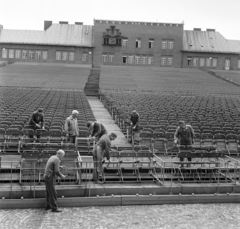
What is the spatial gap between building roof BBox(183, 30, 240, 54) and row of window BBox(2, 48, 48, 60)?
85.6 feet

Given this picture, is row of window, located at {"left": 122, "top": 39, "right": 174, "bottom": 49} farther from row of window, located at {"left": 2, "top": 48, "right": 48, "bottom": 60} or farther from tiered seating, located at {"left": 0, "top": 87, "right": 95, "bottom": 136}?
tiered seating, located at {"left": 0, "top": 87, "right": 95, "bottom": 136}

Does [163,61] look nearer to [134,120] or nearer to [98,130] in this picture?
[134,120]

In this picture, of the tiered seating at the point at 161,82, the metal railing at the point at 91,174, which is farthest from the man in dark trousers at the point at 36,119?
the tiered seating at the point at 161,82

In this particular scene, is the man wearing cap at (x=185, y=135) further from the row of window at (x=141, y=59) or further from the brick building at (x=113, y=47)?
the row of window at (x=141, y=59)

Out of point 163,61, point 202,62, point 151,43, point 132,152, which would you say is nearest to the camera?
point 132,152

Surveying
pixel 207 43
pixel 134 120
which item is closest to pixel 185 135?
pixel 134 120

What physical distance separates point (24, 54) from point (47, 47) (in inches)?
176

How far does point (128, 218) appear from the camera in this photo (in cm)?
1020

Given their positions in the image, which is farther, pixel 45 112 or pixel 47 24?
pixel 47 24

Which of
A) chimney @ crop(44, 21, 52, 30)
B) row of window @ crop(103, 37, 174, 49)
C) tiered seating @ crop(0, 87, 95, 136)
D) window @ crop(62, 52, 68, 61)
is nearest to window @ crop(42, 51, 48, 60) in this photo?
window @ crop(62, 52, 68, 61)

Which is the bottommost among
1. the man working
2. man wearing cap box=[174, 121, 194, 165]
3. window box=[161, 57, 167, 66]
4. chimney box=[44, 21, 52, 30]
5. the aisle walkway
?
the aisle walkway

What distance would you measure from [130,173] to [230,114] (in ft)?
43.0

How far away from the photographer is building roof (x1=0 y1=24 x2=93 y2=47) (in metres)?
73.9

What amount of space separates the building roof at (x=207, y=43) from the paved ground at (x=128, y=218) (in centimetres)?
6636
